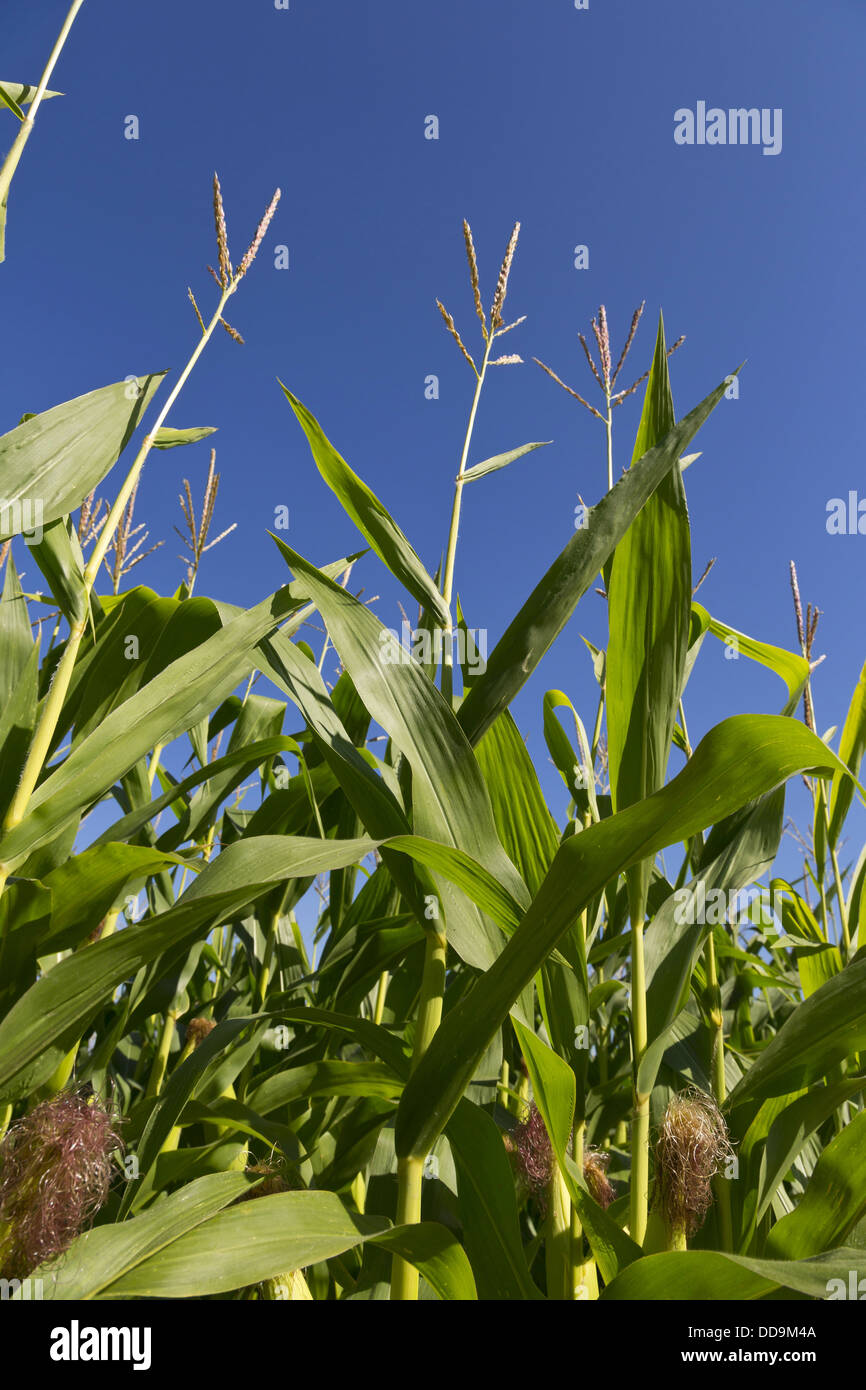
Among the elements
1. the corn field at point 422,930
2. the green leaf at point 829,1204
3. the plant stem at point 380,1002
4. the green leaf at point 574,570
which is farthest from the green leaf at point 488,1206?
the plant stem at point 380,1002

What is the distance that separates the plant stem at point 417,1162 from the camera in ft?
2.01

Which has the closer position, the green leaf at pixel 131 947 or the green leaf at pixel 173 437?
the green leaf at pixel 131 947

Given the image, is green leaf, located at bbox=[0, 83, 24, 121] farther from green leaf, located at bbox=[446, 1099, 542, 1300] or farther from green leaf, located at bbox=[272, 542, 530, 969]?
green leaf, located at bbox=[446, 1099, 542, 1300]

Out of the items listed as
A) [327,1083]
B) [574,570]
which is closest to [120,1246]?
[327,1083]

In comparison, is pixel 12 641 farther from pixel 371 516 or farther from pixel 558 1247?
pixel 558 1247

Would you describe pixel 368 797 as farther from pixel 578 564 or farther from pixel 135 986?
pixel 135 986

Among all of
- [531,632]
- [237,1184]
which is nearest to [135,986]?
[237,1184]

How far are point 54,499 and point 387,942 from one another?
67 cm

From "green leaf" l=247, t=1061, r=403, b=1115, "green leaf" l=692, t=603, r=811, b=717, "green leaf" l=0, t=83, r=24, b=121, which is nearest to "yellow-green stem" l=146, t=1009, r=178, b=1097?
"green leaf" l=247, t=1061, r=403, b=1115

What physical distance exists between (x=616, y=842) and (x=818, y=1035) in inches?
11.3

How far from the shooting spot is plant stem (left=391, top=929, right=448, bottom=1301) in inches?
24.1

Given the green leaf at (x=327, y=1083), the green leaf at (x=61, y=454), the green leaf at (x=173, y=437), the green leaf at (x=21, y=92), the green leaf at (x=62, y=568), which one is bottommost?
the green leaf at (x=327, y=1083)

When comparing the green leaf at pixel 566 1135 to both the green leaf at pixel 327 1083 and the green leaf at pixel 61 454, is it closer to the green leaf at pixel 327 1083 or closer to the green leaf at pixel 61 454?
the green leaf at pixel 327 1083

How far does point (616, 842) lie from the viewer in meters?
0.53
